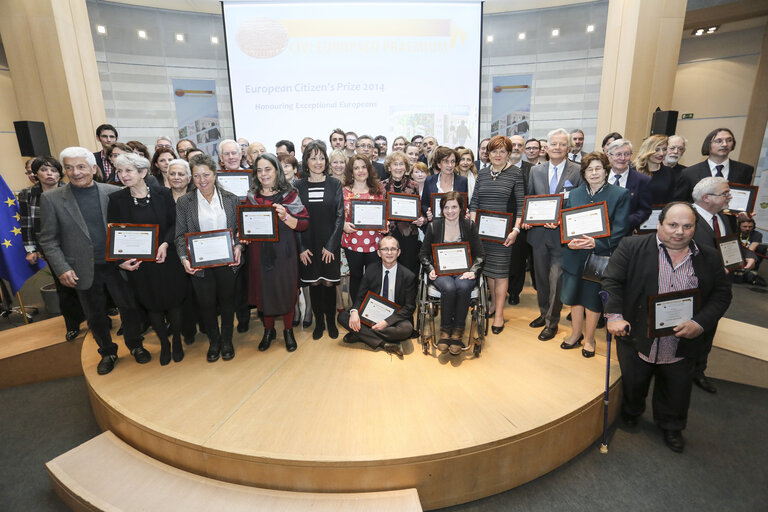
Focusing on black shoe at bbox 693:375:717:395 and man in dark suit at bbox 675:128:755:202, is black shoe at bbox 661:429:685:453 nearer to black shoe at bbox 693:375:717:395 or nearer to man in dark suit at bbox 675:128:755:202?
black shoe at bbox 693:375:717:395

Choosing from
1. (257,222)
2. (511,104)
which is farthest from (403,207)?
(511,104)

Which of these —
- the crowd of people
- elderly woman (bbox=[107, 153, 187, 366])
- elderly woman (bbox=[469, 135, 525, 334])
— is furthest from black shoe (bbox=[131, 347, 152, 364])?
elderly woman (bbox=[469, 135, 525, 334])

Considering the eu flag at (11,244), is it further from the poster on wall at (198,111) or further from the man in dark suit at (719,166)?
the man in dark suit at (719,166)

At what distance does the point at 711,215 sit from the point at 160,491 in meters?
3.79

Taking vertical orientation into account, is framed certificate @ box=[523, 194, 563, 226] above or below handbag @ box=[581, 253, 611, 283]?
above

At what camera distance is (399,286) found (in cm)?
300

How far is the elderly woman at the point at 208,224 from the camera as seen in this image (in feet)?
8.41

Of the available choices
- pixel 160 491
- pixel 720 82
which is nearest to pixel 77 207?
pixel 160 491

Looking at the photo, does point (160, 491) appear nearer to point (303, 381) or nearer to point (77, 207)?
point (303, 381)

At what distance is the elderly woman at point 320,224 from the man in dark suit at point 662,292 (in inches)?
76.4

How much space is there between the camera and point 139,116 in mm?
7625

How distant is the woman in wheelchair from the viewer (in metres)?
2.85

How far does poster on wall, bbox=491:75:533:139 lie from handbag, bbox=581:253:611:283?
606cm

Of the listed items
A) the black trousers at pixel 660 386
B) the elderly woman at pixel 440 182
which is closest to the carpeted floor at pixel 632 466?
the black trousers at pixel 660 386
